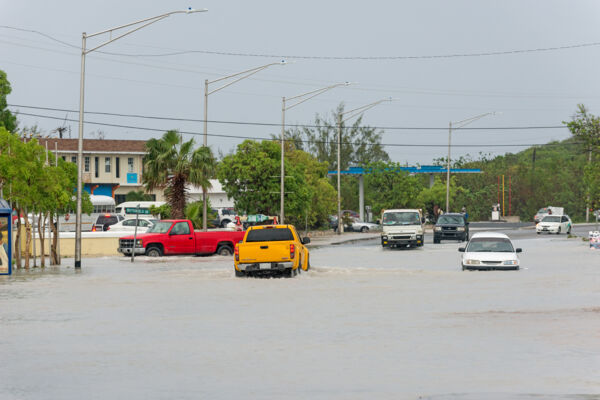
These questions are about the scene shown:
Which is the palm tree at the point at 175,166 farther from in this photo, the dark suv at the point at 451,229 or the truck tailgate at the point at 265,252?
the truck tailgate at the point at 265,252

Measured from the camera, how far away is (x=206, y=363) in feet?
41.8

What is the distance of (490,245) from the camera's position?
3083cm

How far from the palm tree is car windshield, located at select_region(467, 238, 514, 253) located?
852 inches

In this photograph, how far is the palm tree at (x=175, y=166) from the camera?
164ft

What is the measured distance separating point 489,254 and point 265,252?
6921 millimetres

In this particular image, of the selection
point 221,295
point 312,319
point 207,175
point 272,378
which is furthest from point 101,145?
point 272,378

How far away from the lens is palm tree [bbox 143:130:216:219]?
50125 millimetres

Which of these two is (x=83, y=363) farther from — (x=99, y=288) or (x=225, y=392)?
(x=99, y=288)

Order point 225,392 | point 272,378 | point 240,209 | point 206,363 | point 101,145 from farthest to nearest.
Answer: point 101,145 → point 240,209 → point 206,363 → point 272,378 → point 225,392

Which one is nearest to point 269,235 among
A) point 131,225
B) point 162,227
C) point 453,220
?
point 162,227

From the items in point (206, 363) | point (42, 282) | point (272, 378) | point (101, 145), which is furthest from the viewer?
point (101, 145)

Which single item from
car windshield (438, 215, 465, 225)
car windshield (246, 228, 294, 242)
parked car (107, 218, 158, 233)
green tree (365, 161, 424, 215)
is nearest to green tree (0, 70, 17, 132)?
parked car (107, 218, 158, 233)

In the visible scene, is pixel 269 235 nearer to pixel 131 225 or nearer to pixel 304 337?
pixel 304 337

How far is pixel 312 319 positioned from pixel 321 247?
107 feet
